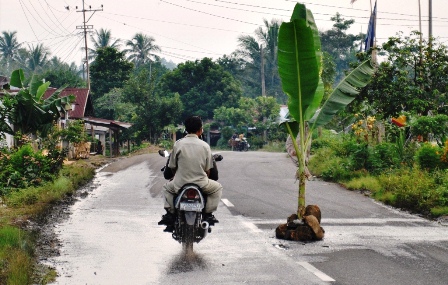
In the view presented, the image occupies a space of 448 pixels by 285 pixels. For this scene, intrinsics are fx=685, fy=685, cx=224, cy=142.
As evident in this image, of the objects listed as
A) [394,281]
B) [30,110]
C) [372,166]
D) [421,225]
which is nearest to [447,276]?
[394,281]

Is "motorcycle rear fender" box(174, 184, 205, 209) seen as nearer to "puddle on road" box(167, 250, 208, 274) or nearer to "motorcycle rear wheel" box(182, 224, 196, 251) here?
"motorcycle rear wheel" box(182, 224, 196, 251)

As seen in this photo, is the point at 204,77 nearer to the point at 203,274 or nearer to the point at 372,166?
the point at 372,166

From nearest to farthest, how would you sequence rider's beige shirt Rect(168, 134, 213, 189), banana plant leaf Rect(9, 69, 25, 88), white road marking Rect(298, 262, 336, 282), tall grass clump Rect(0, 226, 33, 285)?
tall grass clump Rect(0, 226, 33, 285), white road marking Rect(298, 262, 336, 282), rider's beige shirt Rect(168, 134, 213, 189), banana plant leaf Rect(9, 69, 25, 88)

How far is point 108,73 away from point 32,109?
1610 inches

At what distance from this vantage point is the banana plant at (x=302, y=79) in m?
11.3

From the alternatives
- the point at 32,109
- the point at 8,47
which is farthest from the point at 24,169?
the point at 8,47

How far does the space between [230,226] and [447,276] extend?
16.7 ft

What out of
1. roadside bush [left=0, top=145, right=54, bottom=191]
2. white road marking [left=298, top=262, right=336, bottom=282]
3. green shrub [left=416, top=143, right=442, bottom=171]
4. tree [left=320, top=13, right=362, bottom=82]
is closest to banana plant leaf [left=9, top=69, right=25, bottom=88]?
roadside bush [left=0, top=145, right=54, bottom=191]

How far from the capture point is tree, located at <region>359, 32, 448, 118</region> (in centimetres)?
2411

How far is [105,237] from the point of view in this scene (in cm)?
1080

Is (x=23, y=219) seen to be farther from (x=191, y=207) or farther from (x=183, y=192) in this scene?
(x=191, y=207)

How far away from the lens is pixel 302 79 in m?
11.8

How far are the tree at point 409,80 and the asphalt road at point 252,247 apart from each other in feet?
25.8

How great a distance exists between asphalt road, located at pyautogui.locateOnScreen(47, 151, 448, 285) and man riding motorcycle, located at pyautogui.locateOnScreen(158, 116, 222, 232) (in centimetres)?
62
